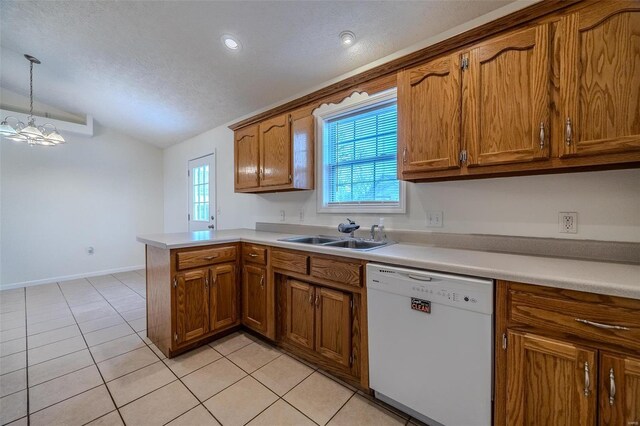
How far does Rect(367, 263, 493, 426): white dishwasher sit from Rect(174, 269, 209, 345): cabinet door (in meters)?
1.46

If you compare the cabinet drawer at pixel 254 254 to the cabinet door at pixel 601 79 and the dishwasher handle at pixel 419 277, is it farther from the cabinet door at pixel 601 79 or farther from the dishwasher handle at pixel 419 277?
the cabinet door at pixel 601 79

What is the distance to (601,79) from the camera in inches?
46.1

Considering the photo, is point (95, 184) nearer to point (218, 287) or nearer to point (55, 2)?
point (55, 2)

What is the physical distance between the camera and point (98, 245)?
4.63 metres

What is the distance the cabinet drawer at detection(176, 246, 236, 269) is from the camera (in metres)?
2.08

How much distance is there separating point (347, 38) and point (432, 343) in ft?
7.30

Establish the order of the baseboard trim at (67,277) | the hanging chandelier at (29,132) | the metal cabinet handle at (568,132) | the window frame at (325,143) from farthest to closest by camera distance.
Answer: the baseboard trim at (67,277) < the hanging chandelier at (29,132) < the window frame at (325,143) < the metal cabinet handle at (568,132)

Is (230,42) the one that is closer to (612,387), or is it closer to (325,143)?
(325,143)

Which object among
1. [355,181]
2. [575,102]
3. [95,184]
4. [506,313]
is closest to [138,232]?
[95,184]

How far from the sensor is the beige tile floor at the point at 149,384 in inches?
59.1

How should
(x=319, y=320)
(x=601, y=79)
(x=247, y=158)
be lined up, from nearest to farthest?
1. (x=601, y=79)
2. (x=319, y=320)
3. (x=247, y=158)

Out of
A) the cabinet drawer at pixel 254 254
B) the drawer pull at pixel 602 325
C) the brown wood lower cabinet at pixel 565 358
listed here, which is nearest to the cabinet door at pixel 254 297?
the cabinet drawer at pixel 254 254

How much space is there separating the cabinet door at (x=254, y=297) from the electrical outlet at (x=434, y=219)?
1418 mm

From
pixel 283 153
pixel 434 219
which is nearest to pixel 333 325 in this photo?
pixel 434 219
